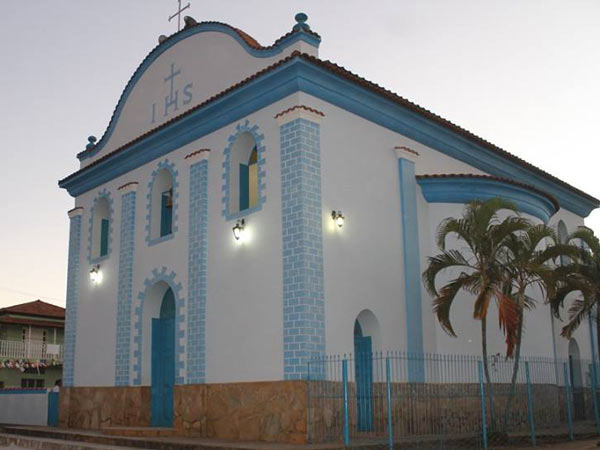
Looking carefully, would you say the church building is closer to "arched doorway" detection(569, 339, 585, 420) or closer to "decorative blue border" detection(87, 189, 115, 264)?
"decorative blue border" detection(87, 189, 115, 264)

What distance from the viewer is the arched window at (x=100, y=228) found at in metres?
20.9

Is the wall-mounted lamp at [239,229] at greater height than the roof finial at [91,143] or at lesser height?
lesser

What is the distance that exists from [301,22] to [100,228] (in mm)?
9744

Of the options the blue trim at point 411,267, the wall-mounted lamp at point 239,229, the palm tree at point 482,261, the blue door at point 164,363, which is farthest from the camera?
the blue door at point 164,363

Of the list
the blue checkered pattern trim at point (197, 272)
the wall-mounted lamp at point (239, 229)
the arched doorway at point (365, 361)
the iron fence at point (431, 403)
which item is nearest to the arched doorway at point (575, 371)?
the iron fence at point (431, 403)

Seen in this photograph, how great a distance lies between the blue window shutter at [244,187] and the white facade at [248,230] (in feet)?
1.53

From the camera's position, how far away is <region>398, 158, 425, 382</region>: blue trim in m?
15.8

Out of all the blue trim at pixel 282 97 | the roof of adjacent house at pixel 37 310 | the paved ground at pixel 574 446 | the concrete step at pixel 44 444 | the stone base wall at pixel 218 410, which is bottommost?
the paved ground at pixel 574 446

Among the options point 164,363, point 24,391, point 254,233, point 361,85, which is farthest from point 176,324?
point 24,391

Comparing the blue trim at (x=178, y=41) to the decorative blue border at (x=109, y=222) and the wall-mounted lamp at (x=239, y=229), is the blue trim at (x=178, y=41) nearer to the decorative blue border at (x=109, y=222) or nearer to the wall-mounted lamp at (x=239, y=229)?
the decorative blue border at (x=109, y=222)

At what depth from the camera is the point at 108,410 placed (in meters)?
18.5

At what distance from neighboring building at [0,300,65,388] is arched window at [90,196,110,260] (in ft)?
60.0

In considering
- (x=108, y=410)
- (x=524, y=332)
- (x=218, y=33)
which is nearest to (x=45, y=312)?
(x=108, y=410)

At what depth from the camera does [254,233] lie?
15039mm
